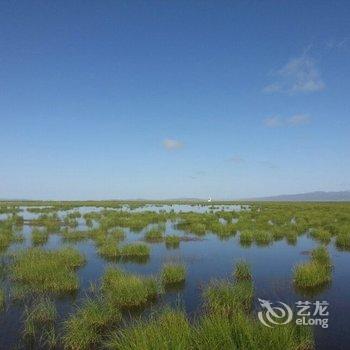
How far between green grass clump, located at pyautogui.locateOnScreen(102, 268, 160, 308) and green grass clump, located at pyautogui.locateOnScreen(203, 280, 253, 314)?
6.06 ft

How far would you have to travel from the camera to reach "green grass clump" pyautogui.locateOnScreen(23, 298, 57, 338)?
901cm

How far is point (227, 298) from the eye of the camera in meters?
10.4

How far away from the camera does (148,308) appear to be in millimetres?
10828

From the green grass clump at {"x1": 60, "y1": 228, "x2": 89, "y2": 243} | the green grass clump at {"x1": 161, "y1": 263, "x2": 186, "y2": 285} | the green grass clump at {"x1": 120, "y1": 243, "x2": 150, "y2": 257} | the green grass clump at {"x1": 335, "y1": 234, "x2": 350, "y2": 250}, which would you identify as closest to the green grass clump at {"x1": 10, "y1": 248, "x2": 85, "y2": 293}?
the green grass clump at {"x1": 120, "y1": 243, "x2": 150, "y2": 257}

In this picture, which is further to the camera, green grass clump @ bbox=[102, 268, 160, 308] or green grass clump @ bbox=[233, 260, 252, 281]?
green grass clump @ bbox=[233, 260, 252, 281]

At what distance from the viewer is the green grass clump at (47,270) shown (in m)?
12.8

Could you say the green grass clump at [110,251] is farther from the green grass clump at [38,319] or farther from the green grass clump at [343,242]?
the green grass clump at [343,242]

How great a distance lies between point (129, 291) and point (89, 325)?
7.73 ft

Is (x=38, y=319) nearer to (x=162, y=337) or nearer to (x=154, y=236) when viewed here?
(x=162, y=337)

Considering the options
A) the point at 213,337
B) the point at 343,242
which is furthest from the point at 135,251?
the point at 343,242

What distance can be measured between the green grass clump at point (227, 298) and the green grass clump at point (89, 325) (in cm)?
264

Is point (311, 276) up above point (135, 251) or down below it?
below

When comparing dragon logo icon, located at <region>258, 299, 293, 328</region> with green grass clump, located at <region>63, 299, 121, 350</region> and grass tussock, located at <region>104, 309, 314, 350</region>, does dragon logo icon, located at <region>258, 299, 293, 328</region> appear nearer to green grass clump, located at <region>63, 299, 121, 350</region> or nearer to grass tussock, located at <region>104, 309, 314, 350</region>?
grass tussock, located at <region>104, 309, 314, 350</region>

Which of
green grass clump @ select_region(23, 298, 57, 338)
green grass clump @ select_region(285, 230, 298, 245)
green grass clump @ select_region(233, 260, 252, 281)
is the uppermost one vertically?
green grass clump @ select_region(285, 230, 298, 245)
